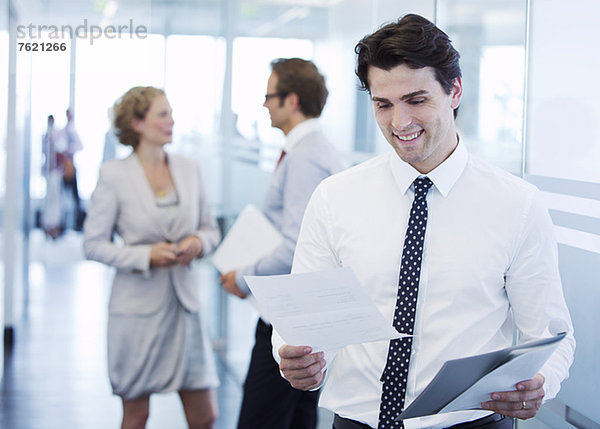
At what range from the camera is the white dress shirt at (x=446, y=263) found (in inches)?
68.4

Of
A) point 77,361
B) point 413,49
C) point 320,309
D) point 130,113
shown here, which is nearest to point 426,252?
point 320,309

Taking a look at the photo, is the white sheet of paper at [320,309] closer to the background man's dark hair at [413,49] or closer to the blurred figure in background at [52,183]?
the background man's dark hair at [413,49]

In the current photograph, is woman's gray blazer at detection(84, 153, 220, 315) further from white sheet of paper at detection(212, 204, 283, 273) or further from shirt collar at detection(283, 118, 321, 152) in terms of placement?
shirt collar at detection(283, 118, 321, 152)

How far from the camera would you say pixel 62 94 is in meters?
3.89

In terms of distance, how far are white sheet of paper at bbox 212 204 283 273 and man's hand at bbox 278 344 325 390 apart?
135 cm

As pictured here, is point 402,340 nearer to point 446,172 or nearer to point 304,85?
point 446,172

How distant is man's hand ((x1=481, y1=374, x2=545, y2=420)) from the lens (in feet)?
5.23

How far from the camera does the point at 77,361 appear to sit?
220 inches

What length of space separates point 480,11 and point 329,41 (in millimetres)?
1616

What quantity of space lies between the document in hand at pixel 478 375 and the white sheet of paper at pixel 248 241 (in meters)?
1.63

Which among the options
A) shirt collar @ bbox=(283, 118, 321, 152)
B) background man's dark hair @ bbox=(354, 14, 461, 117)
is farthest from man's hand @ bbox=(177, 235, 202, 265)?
background man's dark hair @ bbox=(354, 14, 461, 117)

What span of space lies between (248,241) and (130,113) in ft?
3.07

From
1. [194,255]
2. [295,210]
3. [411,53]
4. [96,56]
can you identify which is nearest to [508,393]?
[411,53]

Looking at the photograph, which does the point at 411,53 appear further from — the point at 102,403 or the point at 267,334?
the point at 102,403
